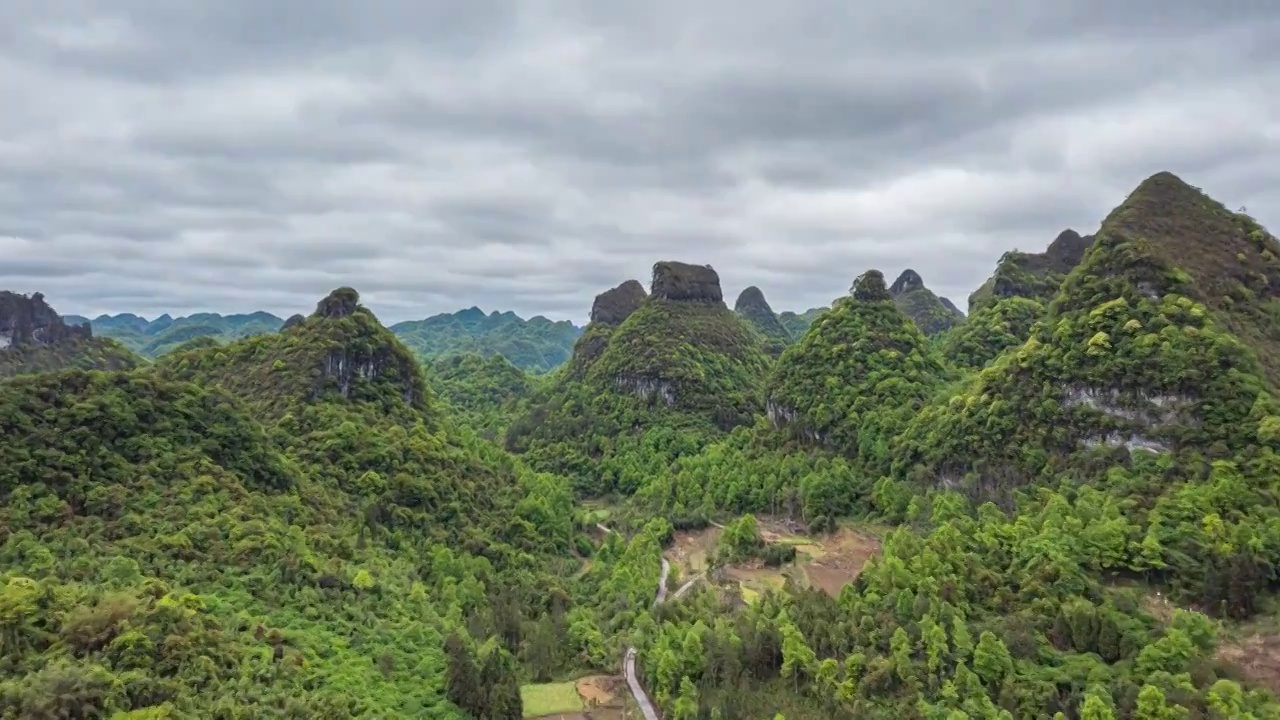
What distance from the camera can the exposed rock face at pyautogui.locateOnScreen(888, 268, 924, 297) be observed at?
482ft

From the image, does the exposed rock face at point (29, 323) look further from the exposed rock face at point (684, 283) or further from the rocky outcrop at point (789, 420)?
the rocky outcrop at point (789, 420)

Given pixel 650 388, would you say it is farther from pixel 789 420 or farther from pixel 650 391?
pixel 789 420

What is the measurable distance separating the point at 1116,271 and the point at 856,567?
93.4ft

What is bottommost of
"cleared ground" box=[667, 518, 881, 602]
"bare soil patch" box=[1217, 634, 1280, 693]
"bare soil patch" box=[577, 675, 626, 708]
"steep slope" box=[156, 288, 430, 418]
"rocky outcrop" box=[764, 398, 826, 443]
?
"bare soil patch" box=[577, 675, 626, 708]

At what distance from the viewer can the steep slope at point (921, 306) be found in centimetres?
12875

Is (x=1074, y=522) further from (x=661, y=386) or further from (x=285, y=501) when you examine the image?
(x=661, y=386)

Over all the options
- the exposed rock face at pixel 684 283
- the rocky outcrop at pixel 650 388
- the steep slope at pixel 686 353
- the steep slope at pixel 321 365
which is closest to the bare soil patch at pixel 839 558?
the steep slope at pixel 686 353

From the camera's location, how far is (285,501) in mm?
43219

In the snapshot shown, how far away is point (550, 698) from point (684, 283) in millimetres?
79050

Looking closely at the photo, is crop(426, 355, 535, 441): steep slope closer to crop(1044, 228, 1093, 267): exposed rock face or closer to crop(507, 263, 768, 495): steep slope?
crop(507, 263, 768, 495): steep slope

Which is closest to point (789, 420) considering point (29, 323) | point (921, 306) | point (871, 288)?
point (871, 288)

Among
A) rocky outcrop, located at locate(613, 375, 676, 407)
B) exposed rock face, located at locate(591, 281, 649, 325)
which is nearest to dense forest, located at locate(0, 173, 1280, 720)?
rocky outcrop, located at locate(613, 375, 676, 407)

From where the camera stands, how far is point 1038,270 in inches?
3629

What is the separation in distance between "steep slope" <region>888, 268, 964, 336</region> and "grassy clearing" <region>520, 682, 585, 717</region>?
3759 inches
